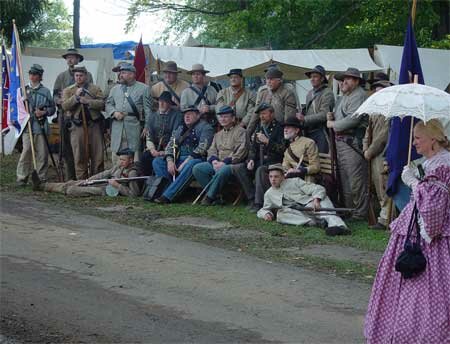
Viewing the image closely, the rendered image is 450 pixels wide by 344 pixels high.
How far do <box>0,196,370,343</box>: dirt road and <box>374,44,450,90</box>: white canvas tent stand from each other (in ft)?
25.8

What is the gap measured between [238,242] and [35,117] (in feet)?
19.8

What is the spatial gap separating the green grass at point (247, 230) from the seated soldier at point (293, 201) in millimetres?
135

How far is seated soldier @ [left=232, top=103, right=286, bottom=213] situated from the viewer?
1267 centimetres

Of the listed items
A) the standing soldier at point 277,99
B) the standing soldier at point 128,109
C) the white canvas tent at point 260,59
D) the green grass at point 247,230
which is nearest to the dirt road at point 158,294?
the green grass at point 247,230

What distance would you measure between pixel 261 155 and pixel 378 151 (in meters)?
1.84

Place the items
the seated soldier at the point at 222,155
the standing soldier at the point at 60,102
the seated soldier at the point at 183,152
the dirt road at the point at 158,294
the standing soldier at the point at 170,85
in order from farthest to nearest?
the standing soldier at the point at 60,102, the standing soldier at the point at 170,85, the seated soldier at the point at 183,152, the seated soldier at the point at 222,155, the dirt road at the point at 158,294

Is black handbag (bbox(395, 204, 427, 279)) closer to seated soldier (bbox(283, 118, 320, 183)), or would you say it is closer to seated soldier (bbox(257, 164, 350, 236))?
seated soldier (bbox(257, 164, 350, 236))

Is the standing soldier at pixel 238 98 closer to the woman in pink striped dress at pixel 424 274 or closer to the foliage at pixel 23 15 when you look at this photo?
the foliage at pixel 23 15

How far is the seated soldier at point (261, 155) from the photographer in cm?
1267

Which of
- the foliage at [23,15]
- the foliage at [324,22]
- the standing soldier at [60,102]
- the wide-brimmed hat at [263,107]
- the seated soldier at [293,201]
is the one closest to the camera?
the seated soldier at [293,201]

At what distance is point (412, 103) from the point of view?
245 inches

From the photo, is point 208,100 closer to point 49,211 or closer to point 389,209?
point 49,211

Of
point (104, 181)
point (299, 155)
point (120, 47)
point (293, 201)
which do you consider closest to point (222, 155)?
point (299, 155)

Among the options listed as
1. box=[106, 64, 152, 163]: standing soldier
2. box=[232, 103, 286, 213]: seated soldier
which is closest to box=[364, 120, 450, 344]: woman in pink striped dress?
box=[232, 103, 286, 213]: seated soldier
